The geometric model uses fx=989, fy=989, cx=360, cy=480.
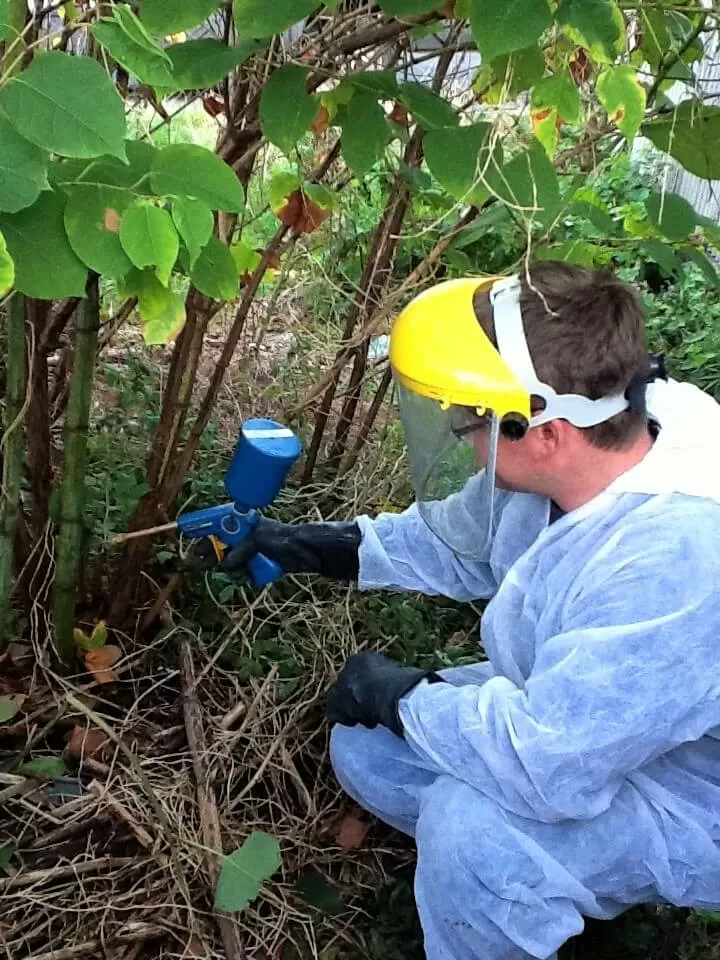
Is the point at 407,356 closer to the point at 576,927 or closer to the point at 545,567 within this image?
the point at 545,567

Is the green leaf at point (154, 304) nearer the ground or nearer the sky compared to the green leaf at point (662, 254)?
nearer the ground

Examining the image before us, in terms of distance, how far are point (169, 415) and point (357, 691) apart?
24.1 inches

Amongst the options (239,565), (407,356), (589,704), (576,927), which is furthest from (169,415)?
(576,927)

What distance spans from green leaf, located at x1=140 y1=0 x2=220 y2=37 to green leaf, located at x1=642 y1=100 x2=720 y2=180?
0.66m

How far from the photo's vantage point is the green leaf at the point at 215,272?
1084mm

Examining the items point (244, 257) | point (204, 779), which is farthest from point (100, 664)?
point (244, 257)

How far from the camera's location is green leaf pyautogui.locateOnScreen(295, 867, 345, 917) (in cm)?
159

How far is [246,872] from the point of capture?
147 centimetres

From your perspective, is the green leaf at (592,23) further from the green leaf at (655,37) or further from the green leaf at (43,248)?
the green leaf at (43,248)

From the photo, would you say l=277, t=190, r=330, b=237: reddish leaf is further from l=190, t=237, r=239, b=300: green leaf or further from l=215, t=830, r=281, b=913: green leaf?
l=215, t=830, r=281, b=913: green leaf

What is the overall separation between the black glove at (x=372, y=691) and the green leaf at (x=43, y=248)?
802mm

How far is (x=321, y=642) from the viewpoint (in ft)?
6.57

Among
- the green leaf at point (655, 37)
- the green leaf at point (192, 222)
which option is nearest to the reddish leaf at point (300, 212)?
the green leaf at point (655, 37)

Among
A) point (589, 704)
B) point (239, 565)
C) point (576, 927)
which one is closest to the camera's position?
point (589, 704)
